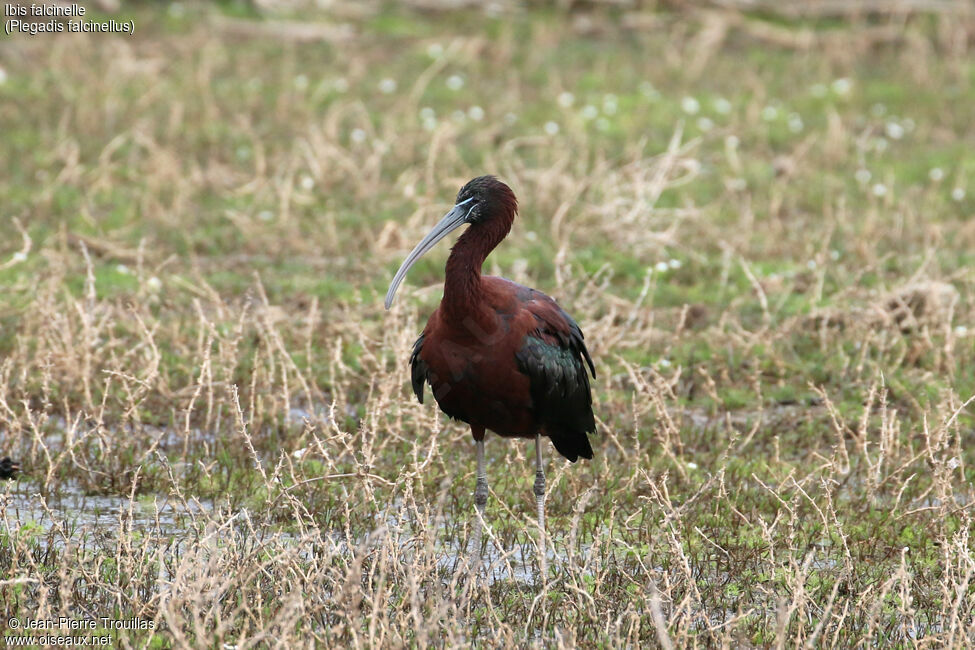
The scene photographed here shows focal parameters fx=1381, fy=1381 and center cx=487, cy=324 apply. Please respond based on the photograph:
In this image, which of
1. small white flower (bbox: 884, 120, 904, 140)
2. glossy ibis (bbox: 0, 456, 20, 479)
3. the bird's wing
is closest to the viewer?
the bird's wing

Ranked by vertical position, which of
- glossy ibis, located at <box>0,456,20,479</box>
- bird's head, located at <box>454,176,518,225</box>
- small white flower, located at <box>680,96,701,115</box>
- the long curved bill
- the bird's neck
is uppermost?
small white flower, located at <box>680,96,701,115</box>

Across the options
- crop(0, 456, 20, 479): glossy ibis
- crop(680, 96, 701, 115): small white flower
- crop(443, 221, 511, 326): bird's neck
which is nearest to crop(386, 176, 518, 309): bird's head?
crop(443, 221, 511, 326): bird's neck

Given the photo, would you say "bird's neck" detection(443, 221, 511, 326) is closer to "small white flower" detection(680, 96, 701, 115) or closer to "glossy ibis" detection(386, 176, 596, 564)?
"glossy ibis" detection(386, 176, 596, 564)

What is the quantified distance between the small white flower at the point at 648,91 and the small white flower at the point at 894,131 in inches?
92.3

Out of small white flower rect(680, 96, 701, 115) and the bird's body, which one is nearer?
the bird's body

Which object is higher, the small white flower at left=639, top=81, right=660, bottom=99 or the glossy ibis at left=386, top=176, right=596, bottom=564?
the small white flower at left=639, top=81, right=660, bottom=99

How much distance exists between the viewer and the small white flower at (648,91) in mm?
14445

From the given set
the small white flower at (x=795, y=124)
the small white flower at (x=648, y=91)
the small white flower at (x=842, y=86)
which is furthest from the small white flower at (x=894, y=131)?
the small white flower at (x=648, y=91)

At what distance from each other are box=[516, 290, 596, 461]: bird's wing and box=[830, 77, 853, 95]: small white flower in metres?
9.99

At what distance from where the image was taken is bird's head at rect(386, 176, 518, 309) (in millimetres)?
5457

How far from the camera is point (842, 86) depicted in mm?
15086

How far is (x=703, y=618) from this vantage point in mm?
4879

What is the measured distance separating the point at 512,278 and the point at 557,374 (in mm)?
3631

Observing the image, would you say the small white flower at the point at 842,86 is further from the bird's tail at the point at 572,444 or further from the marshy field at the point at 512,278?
the bird's tail at the point at 572,444
